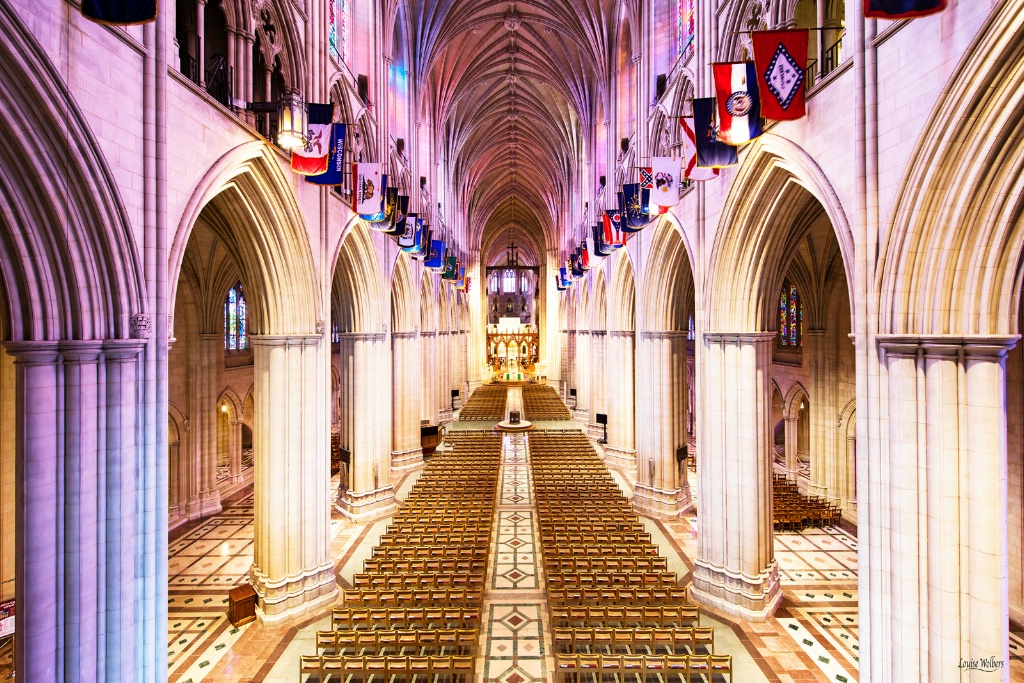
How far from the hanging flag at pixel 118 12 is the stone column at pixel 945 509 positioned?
32.8ft

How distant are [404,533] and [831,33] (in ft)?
47.7

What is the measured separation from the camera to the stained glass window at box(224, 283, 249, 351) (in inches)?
810

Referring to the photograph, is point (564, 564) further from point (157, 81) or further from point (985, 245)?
point (157, 81)

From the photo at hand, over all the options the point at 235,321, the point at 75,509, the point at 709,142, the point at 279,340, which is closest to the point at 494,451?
the point at 235,321

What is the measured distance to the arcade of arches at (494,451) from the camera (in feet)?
19.7

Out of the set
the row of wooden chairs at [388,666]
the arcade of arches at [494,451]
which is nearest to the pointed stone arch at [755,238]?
the arcade of arches at [494,451]

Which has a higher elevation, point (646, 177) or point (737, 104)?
point (646, 177)

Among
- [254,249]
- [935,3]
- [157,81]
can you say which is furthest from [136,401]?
[935,3]

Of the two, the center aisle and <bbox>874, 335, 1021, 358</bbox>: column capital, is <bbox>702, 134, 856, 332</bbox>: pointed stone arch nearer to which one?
<bbox>874, 335, 1021, 358</bbox>: column capital

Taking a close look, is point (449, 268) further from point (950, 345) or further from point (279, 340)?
point (950, 345)

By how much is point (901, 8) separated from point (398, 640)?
11541 millimetres

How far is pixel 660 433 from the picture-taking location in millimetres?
17578

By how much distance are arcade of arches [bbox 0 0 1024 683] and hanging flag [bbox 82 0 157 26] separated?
1.26 ft

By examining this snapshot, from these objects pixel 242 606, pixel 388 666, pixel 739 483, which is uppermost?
pixel 739 483
